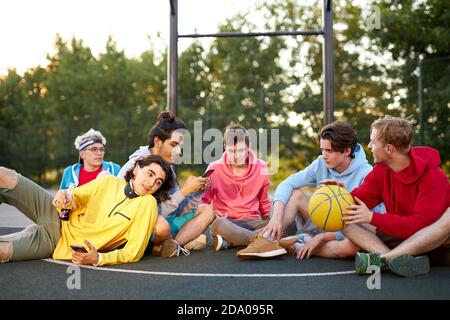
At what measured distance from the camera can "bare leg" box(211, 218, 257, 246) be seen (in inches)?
140

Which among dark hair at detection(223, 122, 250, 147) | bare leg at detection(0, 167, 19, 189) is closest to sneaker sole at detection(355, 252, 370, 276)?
dark hair at detection(223, 122, 250, 147)

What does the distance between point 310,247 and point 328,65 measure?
2110 millimetres

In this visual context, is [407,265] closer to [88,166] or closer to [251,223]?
[251,223]

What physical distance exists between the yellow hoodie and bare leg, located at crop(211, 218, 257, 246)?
63 centimetres

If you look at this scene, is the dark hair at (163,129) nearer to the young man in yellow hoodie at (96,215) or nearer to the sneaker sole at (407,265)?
the young man in yellow hoodie at (96,215)

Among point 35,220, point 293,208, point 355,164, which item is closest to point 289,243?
point 293,208

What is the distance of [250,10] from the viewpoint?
660 inches

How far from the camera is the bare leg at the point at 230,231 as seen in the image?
3.56 metres

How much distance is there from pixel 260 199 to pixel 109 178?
45.7 inches

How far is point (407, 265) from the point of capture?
8.77 feet

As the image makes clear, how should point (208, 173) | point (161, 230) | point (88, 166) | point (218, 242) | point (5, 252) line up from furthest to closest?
1. point (88, 166)
2. point (208, 173)
3. point (218, 242)
4. point (161, 230)
5. point (5, 252)

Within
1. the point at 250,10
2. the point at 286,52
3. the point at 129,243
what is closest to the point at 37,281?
the point at 129,243

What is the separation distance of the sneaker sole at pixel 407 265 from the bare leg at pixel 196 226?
119 centimetres
